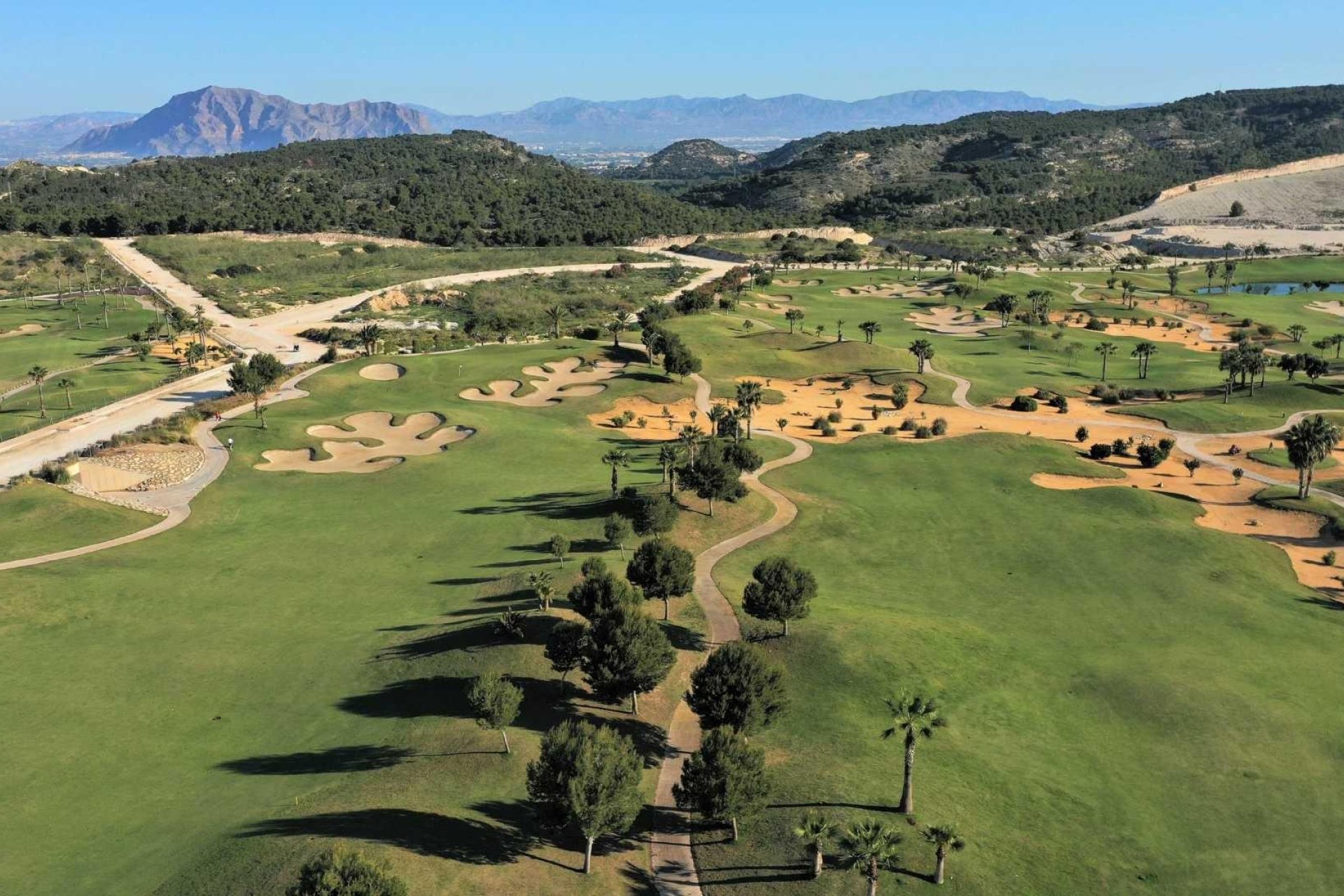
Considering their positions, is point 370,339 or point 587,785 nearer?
point 587,785

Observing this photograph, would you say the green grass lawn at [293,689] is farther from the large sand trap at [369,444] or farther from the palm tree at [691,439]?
the palm tree at [691,439]

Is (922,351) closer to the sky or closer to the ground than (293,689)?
closer to the sky

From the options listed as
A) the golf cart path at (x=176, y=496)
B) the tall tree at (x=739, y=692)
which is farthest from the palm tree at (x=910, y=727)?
the golf cart path at (x=176, y=496)

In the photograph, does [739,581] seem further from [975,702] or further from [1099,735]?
[1099,735]

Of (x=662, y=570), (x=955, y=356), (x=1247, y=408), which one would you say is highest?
(x=955, y=356)

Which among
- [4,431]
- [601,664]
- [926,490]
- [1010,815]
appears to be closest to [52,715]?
[601,664]

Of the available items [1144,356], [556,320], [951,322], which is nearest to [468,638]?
[556,320]

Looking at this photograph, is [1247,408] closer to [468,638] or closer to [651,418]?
[651,418]
